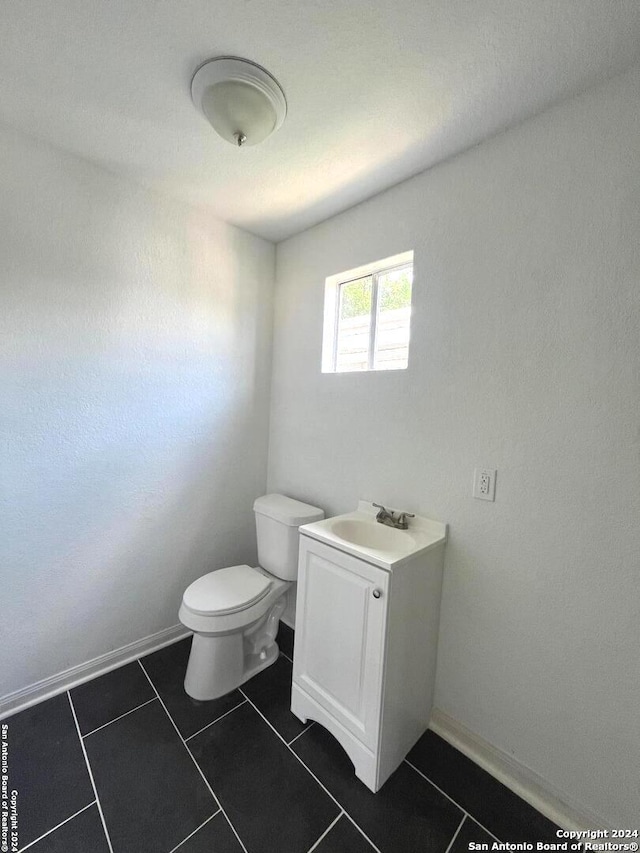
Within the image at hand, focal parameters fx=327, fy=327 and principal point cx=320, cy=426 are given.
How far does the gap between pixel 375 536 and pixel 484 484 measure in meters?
0.53

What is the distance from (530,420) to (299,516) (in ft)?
3.74

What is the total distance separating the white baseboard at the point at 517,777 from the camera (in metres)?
1.07

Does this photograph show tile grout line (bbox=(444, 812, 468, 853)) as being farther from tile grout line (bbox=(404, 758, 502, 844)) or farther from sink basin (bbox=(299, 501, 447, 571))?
→ sink basin (bbox=(299, 501, 447, 571))

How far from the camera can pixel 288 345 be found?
6.91ft

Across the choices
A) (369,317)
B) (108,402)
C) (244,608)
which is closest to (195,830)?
(244,608)

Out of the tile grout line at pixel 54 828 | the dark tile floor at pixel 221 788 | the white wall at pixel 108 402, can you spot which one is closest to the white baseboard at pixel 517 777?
the dark tile floor at pixel 221 788

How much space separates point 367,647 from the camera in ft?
3.84

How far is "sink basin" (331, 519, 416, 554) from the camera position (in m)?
1.42

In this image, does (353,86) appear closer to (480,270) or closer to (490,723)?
(480,270)

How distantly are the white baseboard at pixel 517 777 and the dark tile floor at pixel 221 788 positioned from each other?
3 centimetres

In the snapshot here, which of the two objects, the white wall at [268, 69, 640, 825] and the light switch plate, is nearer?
the white wall at [268, 69, 640, 825]

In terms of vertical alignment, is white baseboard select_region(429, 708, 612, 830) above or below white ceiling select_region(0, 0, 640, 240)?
below

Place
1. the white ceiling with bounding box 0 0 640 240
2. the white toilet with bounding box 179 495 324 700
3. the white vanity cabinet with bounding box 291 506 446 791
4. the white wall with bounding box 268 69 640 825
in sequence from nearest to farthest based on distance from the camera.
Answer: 1. the white ceiling with bounding box 0 0 640 240
2. the white wall with bounding box 268 69 640 825
3. the white vanity cabinet with bounding box 291 506 446 791
4. the white toilet with bounding box 179 495 324 700

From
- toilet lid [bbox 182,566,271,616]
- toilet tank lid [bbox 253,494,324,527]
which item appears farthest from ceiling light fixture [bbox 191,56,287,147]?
toilet lid [bbox 182,566,271,616]
